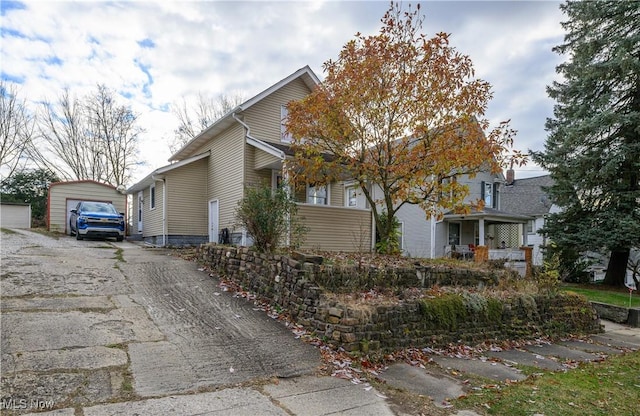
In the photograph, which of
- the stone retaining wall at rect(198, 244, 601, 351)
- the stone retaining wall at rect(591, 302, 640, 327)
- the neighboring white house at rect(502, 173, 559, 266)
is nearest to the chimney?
the neighboring white house at rect(502, 173, 559, 266)

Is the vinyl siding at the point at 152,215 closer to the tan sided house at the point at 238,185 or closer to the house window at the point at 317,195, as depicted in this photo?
the tan sided house at the point at 238,185

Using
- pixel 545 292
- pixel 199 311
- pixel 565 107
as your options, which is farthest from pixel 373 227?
pixel 565 107

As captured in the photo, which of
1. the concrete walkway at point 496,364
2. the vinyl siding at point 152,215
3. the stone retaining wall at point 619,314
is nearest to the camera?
the concrete walkway at point 496,364

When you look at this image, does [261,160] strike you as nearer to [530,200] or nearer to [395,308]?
[395,308]

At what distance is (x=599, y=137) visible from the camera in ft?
51.0

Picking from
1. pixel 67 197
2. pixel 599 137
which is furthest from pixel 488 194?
pixel 67 197

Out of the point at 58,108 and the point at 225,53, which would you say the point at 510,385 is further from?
the point at 58,108

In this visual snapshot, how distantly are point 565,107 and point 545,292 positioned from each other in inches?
421

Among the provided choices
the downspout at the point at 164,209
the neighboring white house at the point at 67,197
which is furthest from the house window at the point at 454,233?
the neighboring white house at the point at 67,197

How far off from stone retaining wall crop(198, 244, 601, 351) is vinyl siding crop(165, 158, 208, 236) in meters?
6.61

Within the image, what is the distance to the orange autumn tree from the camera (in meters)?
9.56

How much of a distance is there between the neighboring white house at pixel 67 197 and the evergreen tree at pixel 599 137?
21.4m

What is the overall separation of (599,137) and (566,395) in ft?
48.0

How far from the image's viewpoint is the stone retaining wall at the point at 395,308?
19.5 ft
